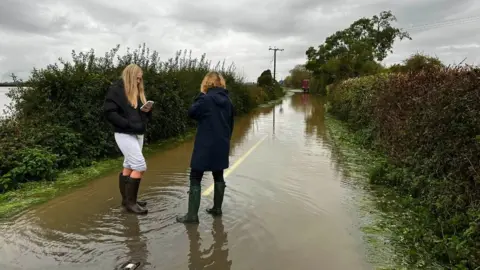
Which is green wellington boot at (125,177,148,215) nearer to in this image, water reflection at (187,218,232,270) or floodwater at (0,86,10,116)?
water reflection at (187,218,232,270)

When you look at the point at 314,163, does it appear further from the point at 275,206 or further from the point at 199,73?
the point at 199,73

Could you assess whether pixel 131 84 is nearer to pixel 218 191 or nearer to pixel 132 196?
pixel 132 196

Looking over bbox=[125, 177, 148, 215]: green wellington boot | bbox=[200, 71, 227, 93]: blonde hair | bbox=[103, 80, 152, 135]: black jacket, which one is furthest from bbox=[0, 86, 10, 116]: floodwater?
bbox=[200, 71, 227, 93]: blonde hair

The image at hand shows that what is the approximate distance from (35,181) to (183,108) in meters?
7.85

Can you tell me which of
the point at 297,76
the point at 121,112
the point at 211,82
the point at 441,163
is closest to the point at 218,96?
the point at 211,82

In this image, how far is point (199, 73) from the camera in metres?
19.1

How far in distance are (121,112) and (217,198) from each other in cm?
186

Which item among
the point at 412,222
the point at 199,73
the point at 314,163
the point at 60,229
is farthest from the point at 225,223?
the point at 199,73

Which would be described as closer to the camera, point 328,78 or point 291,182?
point 291,182

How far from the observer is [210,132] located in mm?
5812

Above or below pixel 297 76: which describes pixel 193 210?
below

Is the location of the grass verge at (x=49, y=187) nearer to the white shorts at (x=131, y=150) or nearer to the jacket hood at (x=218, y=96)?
the white shorts at (x=131, y=150)

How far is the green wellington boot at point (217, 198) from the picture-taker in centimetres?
617

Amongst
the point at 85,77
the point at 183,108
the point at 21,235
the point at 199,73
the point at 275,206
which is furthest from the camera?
the point at 199,73
